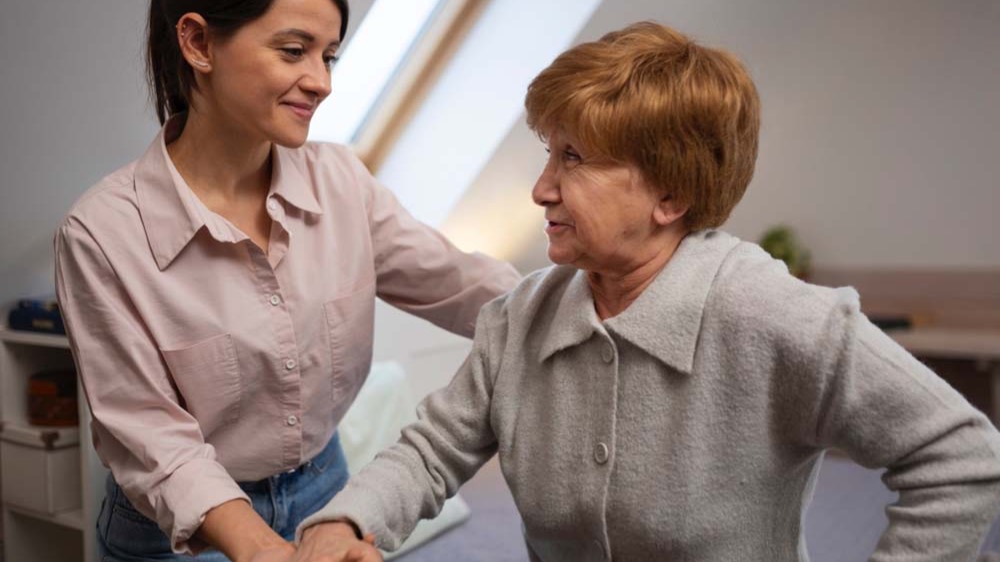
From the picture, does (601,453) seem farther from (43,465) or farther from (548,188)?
(43,465)

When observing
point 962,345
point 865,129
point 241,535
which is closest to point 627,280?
point 241,535

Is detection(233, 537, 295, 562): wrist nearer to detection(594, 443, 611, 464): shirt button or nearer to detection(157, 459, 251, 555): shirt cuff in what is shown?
detection(157, 459, 251, 555): shirt cuff

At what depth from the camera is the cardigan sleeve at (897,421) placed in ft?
3.19

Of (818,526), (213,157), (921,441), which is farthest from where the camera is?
(818,526)

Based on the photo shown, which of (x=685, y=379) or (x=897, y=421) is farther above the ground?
(x=897, y=421)

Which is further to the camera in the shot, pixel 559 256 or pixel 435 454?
pixel 435 454

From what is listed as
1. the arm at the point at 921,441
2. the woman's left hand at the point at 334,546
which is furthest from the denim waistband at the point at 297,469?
the arm at the point at 921,441

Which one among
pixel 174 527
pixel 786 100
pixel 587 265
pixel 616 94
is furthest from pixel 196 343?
pixel 786 100

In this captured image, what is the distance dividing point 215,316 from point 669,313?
654 mm

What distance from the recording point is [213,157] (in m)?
1.43

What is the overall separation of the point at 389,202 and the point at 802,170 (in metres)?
2.90

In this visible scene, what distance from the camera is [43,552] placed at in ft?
8.88

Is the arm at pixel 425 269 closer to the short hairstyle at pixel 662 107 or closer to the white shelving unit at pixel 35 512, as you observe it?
the short hairstyle at pixel 662 107

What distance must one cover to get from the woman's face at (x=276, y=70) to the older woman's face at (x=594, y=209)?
1.34 feet
